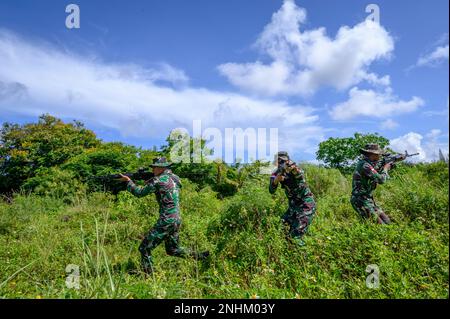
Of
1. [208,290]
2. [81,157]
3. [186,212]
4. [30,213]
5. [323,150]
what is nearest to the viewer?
[208,290]

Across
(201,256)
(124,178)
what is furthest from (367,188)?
(124,178)

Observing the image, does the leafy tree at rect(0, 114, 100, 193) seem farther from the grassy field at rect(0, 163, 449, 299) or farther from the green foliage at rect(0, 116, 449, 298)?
the grassy field at rect(0, 163, 449, 299)

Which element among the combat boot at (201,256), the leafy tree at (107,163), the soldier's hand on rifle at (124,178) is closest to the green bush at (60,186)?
the leafy tree at (107,163)

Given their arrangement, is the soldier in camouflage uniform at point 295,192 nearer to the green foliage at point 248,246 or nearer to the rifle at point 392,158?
the green foliage at point 248,246

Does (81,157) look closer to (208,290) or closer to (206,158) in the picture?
(206,158)

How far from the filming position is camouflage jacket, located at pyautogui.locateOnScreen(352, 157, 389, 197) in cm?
589

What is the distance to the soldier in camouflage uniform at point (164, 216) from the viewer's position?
572 cm

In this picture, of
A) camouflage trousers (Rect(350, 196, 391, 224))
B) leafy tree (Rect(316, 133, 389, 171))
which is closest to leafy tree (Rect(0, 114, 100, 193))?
leafy tree (Rect(316, 133, 389, 171))

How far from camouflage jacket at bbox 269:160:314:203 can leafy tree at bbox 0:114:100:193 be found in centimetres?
1738

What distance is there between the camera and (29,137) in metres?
22.2

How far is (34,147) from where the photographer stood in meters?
21.3
